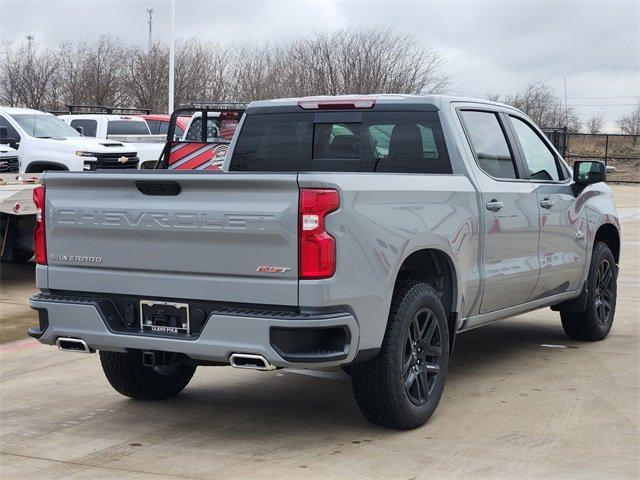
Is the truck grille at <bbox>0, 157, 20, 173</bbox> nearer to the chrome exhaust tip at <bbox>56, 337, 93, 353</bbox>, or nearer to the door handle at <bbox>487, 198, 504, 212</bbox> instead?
the chrome exhaust tip at <bbox>56, 337, 93, 353</bbox>

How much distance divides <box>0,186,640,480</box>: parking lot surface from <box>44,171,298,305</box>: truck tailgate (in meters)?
0.88

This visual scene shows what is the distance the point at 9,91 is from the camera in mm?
42500

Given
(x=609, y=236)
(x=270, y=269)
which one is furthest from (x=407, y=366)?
(x=609, y=236)

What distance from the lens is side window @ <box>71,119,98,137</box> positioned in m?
23.6

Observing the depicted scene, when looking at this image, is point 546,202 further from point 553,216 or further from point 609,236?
point 609,236

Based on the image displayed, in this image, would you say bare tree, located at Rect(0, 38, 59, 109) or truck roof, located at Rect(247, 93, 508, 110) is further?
bare tree, located at Rect(0, 38, 59, 109)

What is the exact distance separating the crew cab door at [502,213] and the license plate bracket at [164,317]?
7.17 feet

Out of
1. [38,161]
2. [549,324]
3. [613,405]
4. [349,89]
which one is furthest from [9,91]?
[613,405]

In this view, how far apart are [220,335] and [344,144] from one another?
222 centimetres

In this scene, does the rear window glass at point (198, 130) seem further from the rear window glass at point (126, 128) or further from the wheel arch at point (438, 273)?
the wheel arch at point (438, 273)

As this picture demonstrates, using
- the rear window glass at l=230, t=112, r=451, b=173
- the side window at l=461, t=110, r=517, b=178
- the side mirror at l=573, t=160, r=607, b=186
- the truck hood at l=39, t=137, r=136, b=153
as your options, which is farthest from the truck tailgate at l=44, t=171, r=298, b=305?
the truck hood at l=39, t=137, r=136, b=153

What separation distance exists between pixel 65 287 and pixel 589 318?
4.53 metres

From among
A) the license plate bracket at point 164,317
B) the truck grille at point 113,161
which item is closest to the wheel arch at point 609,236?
the license plate bracket at point 164,317

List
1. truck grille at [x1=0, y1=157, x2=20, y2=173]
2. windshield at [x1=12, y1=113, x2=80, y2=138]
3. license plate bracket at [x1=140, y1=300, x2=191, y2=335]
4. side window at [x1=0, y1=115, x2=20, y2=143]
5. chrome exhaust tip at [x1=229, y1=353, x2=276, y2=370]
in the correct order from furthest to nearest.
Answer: windshield at [x1=12, y1=113, x2=80, y2=138], side window at [x1=0, y1=115, x2=20, y2=143], truck grille at [x1=0, y1=157, x2=20, y2=173], license plate bracket at [x1=140, y1=300, x2=191, y2=335], chrome exhaust tip at [x1=229, y1=353, x2=276, y2=370]
